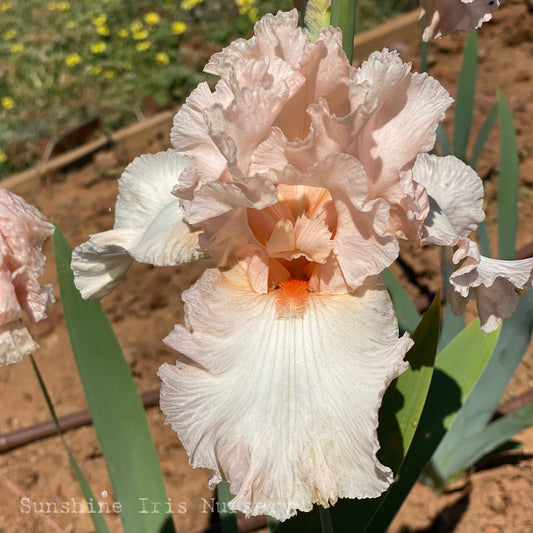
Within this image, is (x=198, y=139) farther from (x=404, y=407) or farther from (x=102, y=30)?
(x=102, y=30)

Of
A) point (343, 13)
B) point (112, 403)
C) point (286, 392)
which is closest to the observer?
point (286, 392)

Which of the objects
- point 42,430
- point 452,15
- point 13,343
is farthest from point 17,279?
point 42,430

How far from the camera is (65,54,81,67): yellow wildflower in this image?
147 inches

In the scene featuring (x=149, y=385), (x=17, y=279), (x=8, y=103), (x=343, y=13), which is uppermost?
(x=343, y=13)

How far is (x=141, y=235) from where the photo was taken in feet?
3.24

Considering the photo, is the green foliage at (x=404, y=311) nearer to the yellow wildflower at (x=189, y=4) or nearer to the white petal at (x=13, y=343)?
the white petal at (x=13, y=343)

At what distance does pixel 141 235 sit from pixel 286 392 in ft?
1.19

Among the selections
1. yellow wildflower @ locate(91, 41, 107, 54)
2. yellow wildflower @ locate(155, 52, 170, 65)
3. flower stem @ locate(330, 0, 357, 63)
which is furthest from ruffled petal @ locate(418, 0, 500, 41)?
yellow wildflower @ locate(91, 41, 107, 54)

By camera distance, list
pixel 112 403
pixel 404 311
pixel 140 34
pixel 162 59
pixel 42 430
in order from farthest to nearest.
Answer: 1. pixel 140 34
2. pixel 162 59
3. pixel 42 430
4. pixel 404 311
5. pixel 112 403

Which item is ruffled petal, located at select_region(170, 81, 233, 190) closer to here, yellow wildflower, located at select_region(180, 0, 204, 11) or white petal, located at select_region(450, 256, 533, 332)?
white petal, located at select_region(450, 256, 533, 332)

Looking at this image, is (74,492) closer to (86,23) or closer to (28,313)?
(28,313)

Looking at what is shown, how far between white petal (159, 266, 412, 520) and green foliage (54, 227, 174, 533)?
0.38 metres

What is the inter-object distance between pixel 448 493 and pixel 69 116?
2.70 metres

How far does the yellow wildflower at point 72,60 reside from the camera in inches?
147
